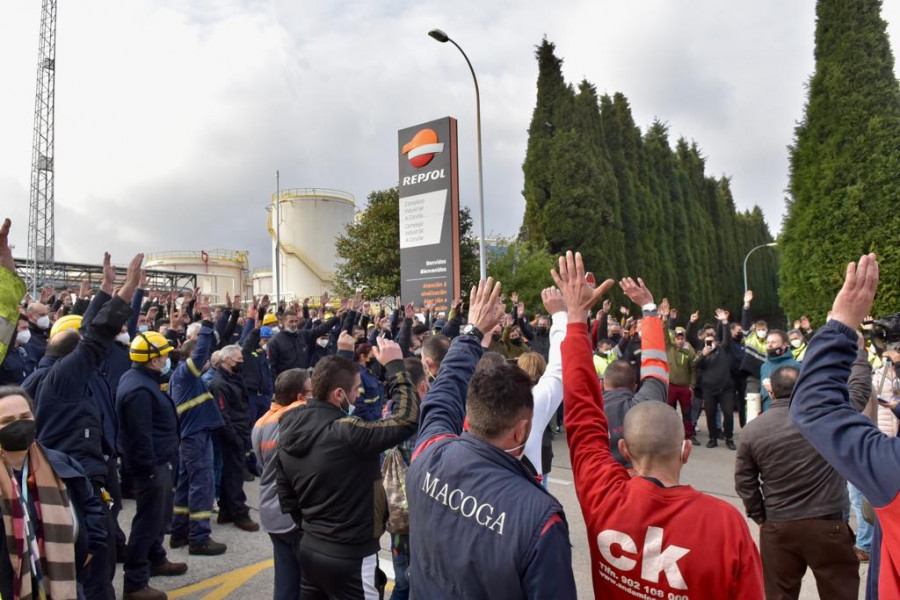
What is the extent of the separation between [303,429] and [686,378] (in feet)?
26.9

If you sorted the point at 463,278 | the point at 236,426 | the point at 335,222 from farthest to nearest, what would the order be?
the point at 335,222 → the point at 463,278 → the point at 236,426

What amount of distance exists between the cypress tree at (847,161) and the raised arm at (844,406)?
19.1 m

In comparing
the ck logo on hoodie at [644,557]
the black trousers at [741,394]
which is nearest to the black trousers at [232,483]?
the ck logo on hoodie at [644,557]

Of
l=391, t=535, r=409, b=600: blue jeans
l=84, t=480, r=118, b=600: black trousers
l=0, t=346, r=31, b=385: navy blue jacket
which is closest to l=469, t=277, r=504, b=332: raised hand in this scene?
l=391, t=535, r=409, b=600: blue jeans

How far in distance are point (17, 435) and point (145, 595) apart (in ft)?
7.73

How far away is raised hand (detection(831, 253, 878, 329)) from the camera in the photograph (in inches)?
66.8

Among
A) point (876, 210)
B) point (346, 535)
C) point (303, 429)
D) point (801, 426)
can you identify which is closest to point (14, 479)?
point (303, 429)

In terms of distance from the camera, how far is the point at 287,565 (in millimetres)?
3609

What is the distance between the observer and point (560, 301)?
260 centimetres

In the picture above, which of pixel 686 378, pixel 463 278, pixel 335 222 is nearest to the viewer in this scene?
pixel 686 378

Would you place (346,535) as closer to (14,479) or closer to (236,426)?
(14,479)

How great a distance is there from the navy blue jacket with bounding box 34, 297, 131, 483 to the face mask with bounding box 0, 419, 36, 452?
3.43 ft

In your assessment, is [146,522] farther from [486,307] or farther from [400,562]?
[486,307]

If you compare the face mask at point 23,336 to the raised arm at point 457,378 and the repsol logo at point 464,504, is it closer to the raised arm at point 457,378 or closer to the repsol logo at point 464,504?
the raised arm at point 457,378
